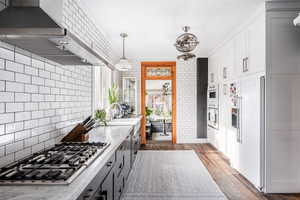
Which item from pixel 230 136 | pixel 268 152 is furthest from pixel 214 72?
pixel 268 152

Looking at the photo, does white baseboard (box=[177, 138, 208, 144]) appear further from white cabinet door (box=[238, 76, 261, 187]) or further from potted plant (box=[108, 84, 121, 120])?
white cabinet door (box=[238, 76, 261, 187])

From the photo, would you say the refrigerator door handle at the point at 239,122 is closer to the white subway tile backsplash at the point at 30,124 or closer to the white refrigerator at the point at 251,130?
the white refrigerator at the point at 251,130

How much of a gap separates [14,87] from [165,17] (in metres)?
2.68

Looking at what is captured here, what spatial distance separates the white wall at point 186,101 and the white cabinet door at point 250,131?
282cm

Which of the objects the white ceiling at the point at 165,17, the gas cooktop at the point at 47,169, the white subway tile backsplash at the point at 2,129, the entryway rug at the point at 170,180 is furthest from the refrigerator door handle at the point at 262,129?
the white subway tile backsplash at the point at 2,129

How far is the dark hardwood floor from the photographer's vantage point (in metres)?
2.91

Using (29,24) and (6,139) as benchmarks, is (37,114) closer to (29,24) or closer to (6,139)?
(6,139)

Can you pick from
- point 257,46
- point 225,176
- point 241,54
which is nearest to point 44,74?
point 257,46

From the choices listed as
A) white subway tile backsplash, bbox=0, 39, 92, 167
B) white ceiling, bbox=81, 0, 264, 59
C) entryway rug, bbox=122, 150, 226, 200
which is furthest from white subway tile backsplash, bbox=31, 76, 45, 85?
entryway rug, bbox=122, 150, 226, 200

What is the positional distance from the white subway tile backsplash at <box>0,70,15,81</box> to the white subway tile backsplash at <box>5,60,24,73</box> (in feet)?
0.10

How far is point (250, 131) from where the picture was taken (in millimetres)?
3393

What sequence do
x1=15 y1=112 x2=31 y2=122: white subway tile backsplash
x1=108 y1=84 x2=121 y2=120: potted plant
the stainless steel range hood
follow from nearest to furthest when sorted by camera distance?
1. the stainless steel range hood
2. x1=15 y1=112 x2=31 y2=122: white subway tile backsplash
3. x1=108 y1=84 x2=121 y2=120: potted plant

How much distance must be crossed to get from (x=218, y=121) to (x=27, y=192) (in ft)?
16.4

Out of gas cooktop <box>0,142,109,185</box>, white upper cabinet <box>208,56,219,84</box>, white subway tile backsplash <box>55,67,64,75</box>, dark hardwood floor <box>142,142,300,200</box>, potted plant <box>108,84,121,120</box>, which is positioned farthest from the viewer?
white upper cabinet <box>208,56,219,84</box>
